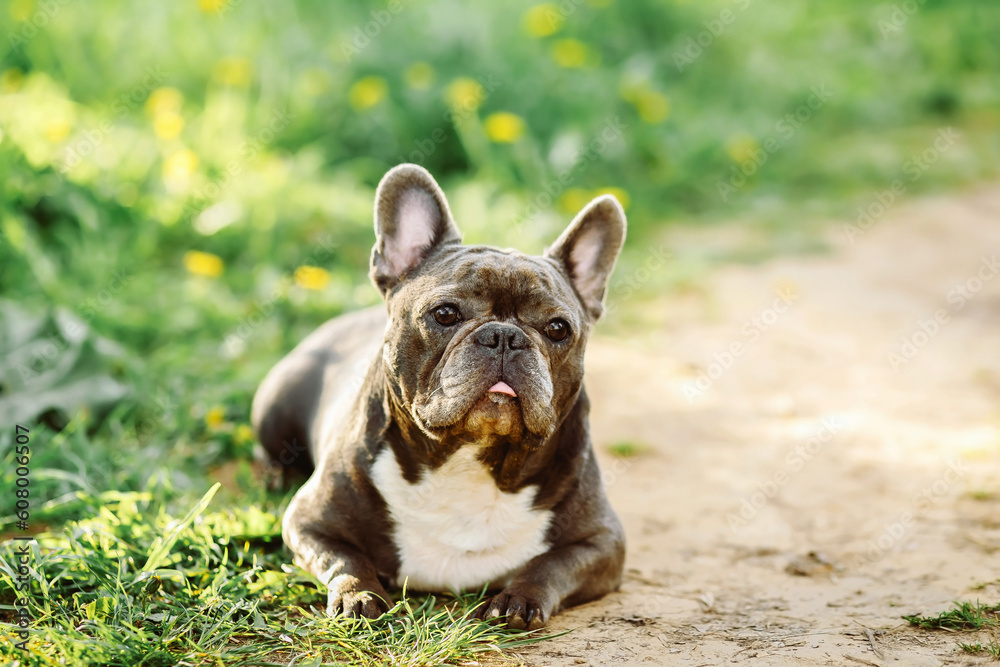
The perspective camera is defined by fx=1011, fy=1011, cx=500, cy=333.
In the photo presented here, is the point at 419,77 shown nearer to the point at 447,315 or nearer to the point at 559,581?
the point at 447,315

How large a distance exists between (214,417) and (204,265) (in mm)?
1699

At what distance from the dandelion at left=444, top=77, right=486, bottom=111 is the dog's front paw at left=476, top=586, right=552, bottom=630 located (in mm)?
5244

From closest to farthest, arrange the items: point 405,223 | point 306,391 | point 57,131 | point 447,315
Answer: point 447,315 → point 405,223 → point 306,391 → point 57,131

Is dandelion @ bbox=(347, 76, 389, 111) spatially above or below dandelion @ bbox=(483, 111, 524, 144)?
above

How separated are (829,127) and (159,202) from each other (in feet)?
23.4

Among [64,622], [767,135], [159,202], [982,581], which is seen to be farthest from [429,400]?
[767,135]

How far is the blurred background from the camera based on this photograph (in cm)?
543

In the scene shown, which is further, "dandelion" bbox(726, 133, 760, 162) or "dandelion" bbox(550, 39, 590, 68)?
"dandelion" bbox(726, 133, 760, 162)

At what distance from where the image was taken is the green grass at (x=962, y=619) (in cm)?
333

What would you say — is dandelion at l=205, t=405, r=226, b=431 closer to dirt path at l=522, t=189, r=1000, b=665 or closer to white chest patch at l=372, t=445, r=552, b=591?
white chest patch at l=372, t=445, r=552, b=591

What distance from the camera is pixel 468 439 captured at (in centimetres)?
340

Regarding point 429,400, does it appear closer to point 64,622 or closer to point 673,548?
point 64,622

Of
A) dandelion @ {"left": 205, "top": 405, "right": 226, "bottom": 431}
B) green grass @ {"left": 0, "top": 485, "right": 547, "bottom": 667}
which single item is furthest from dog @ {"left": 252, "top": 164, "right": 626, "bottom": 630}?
dandelion @ {"left": 205, "top": 405, "right": 226, "bottom": 431}

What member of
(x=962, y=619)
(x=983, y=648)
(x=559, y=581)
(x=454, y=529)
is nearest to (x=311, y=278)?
(x=454, y=529)
